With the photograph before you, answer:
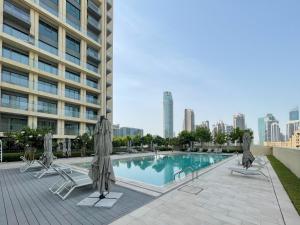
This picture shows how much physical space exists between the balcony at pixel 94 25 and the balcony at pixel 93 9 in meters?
0.93

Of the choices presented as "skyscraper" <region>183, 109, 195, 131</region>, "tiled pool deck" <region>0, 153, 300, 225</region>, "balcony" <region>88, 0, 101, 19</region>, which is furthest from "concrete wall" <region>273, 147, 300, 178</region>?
"skyscraper" <region>183, 109, 195, 131</region>

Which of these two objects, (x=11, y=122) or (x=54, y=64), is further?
(x=54, y=64)

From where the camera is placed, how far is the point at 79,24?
31406 millimetres

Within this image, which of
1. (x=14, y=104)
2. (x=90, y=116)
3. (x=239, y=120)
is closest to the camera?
(x=14, y=104)

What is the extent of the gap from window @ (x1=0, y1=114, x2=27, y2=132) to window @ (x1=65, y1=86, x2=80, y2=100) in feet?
22.5

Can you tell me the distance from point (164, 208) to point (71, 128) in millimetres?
27166

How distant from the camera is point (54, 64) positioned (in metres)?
27.5

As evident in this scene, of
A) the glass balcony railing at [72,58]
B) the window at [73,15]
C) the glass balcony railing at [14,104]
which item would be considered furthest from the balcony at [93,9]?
the glass balcony railing at [14,104]

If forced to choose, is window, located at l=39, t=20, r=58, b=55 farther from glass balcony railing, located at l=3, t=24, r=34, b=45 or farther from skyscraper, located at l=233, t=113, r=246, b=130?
skyscraper, located at l=233, t=113, r=246, b=130

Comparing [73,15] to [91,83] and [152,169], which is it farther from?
[152,169]

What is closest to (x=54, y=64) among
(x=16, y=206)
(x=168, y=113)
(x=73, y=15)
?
(x=73, y=15)

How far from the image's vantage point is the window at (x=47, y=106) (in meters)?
25.0

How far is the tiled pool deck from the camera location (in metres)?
4.42

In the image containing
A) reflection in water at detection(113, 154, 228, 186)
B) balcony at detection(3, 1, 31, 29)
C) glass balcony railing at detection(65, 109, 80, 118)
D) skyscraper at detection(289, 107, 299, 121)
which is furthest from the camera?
skyscraper at detection(289, 107, 299, 121)
